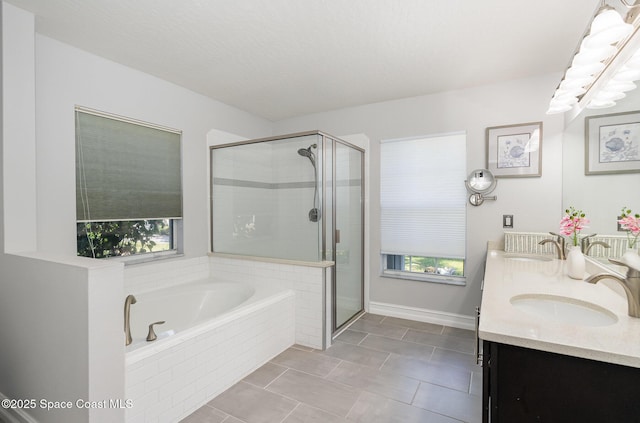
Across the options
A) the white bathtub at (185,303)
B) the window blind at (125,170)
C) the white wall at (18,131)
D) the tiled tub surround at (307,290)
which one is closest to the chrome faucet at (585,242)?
the tiled tub surround at (307,290)

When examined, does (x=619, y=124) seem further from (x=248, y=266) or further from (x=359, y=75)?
(x=248, y=266)

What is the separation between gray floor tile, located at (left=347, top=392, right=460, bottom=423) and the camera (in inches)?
71.6

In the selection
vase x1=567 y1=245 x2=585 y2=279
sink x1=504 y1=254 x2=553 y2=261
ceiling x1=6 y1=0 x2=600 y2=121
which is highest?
ceiling x1=6 y1=0 x2=600 y2=121

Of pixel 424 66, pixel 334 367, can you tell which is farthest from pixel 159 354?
pixel 424 66

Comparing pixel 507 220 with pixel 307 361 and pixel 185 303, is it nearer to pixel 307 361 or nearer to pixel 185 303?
pixel 307 361

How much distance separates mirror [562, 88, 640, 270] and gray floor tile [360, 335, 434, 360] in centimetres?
152

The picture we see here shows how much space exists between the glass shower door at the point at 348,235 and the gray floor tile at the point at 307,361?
1.47 feet

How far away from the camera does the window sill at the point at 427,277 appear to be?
3.25 metres

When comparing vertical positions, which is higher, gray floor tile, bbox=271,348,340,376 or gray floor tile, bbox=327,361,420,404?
gray floor tile, bbox=327,361,420,404

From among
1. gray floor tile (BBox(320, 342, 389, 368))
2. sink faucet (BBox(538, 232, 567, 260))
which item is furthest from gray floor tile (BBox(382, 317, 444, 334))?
sink faucet (BBox(538, 232, 567, 260))

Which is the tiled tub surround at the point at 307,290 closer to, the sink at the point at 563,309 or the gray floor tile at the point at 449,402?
the gray floor tile at the point at 449,402

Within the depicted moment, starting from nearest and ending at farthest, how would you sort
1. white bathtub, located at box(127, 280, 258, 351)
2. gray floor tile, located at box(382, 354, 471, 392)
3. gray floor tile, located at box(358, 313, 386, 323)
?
gray floor tile, located at box(382, 354, 471, 392)
white bathtub, located at box(127, 280, 258, 351)
gray floor tile, located at box(358, 313, 386, 323)

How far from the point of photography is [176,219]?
3156mm

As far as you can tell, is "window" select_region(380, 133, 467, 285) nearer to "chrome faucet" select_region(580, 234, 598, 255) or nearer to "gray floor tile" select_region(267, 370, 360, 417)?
"chrome faucet" select_region(580, 234, 598, 255)
